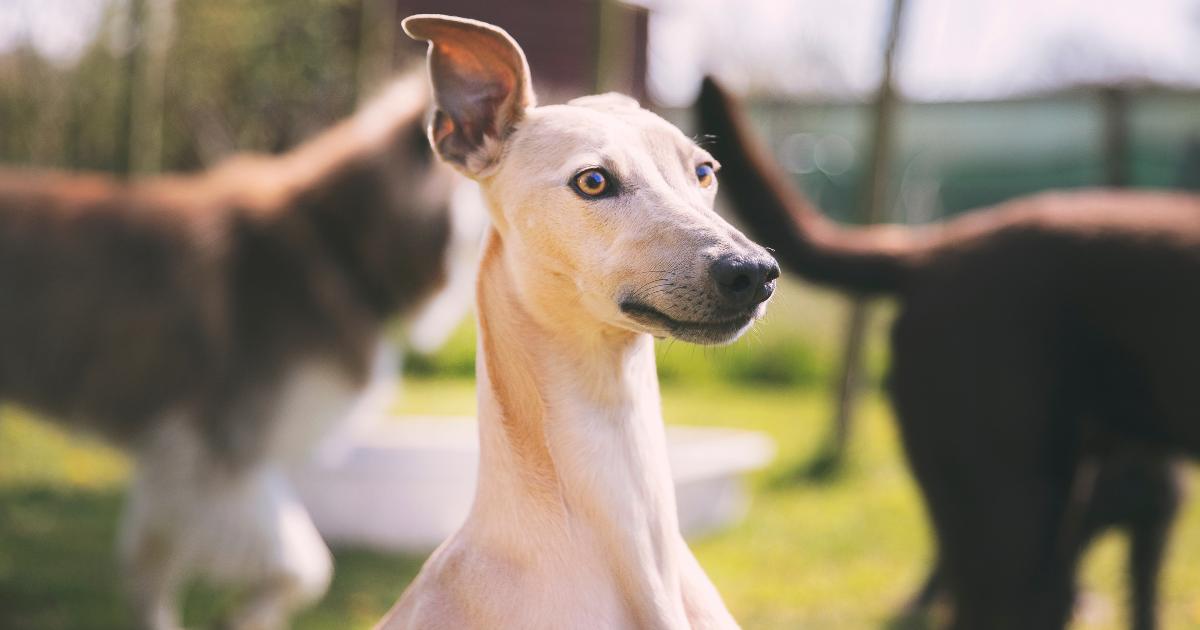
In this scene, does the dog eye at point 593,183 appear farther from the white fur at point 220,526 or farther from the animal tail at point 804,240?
the white fur at point 220,526

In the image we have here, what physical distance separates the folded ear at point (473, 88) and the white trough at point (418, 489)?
11.3 feet

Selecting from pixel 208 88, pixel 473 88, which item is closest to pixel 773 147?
pixel 208 88

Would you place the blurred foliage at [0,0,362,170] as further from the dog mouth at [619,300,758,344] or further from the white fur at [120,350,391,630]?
the dog mouth at [619,300,758,344]

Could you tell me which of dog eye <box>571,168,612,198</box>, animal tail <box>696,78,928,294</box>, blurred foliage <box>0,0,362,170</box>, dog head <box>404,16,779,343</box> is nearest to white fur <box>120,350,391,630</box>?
animal tail <box>696,78,928,294</box>

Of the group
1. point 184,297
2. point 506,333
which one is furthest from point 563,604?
point 184,297

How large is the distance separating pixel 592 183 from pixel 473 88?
0.27m

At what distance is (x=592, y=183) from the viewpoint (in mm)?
1525

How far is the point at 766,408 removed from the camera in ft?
28.7

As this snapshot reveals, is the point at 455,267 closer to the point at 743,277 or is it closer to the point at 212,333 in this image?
the point at 212,333

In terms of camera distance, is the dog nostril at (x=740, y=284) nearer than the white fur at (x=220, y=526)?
Yes

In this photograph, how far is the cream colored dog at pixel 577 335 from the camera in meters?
1.46

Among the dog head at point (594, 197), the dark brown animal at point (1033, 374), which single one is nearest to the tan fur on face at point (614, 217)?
the dog head at point (594, 197)

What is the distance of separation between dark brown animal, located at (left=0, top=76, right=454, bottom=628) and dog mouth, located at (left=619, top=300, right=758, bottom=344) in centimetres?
303

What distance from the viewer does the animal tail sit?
3.58 metres
